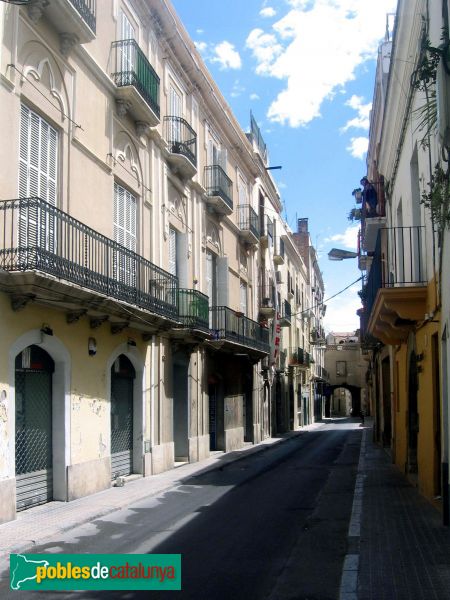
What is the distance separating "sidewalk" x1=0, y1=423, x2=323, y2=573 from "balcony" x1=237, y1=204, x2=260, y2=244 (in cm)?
1281

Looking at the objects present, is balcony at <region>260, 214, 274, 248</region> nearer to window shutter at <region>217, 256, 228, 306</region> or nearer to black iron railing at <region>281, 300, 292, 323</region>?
black iron railing at <region>281, 300, 292, 323</region>

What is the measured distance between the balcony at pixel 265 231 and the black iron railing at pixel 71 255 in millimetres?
16260

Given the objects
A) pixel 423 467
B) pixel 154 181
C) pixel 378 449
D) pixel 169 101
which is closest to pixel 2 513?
pixel 423 467

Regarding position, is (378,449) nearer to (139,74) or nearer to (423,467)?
(423,467)

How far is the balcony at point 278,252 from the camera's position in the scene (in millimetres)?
37250

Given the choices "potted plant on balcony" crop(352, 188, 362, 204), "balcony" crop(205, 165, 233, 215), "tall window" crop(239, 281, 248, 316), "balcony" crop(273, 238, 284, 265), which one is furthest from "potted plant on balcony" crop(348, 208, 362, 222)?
"balcony" crop(273, 238, 284, 265)

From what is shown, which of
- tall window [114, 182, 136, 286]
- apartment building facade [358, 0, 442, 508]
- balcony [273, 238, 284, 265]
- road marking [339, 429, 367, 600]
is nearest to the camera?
road marking [339, 429, 367, 600]

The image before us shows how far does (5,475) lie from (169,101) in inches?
482

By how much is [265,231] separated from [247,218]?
4.61 meters

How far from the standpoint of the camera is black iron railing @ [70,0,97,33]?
40.9 feet

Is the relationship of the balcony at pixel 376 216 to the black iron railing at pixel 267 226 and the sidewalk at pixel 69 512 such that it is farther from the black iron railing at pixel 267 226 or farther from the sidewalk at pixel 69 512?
the black iron railing at pixel 267 226

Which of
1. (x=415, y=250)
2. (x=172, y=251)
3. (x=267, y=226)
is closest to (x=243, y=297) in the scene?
(x=267, y=226)

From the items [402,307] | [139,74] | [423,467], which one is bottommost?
[423,467]

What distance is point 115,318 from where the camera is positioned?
14031 mm
